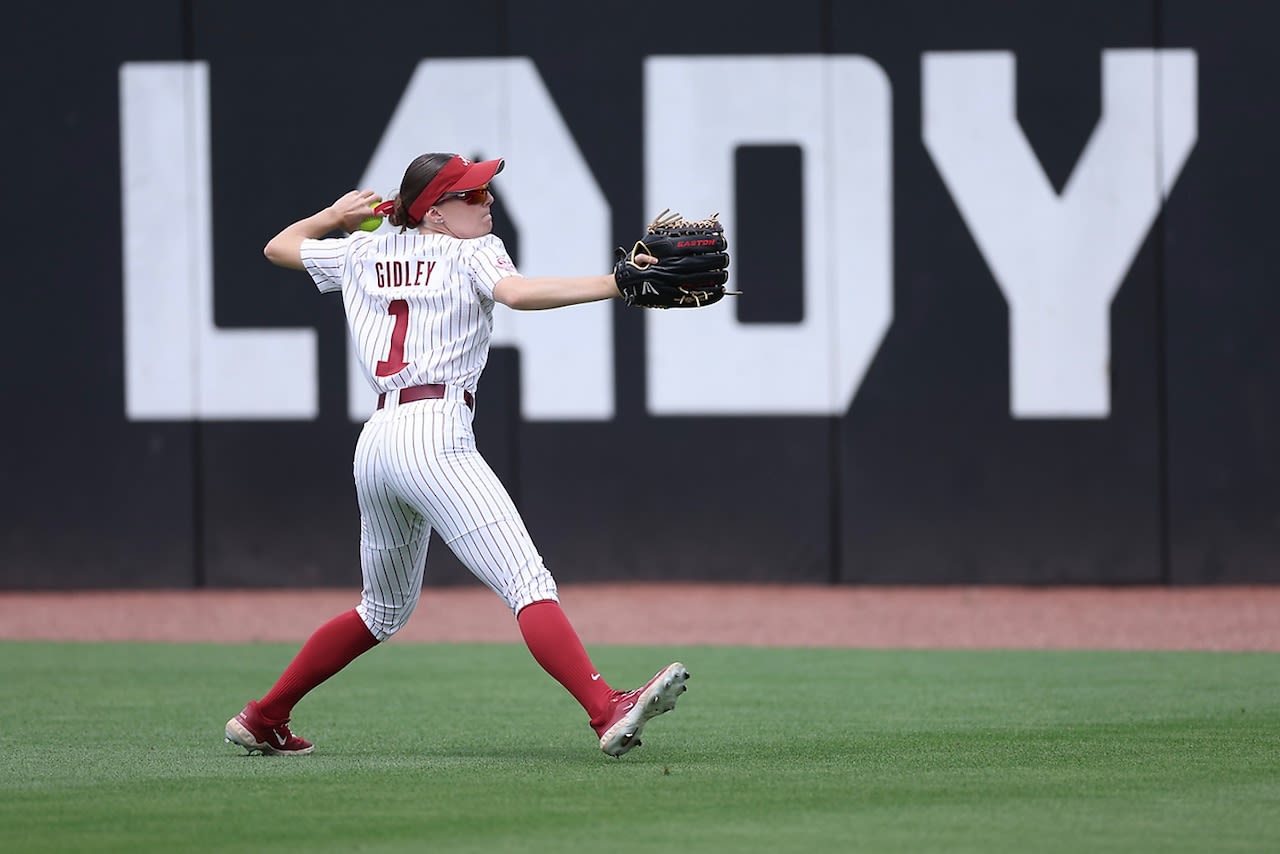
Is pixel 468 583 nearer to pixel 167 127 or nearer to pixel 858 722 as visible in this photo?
pixel 167 127

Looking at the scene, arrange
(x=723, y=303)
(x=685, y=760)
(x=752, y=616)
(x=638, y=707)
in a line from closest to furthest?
(x=638, y=707), (x=685, y=760), (x=752, y=616), (x=723, y=303)

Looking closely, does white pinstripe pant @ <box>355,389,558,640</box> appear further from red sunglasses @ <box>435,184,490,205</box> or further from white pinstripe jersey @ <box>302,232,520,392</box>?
red sunglasses @ <box>435,184,490,205</box>

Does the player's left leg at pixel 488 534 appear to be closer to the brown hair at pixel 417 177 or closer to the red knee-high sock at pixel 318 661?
the red knee-high sock at pixel 318 661

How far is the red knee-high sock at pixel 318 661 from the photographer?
568 cm

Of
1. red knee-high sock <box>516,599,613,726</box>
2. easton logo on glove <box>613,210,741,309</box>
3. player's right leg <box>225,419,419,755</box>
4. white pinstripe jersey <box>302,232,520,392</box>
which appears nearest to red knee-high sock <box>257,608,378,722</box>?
player's right leg <box>225,419,419,755</box>

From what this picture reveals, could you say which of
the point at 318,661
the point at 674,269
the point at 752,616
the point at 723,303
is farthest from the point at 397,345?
the point at 723,303

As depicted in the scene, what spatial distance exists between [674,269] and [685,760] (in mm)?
1464

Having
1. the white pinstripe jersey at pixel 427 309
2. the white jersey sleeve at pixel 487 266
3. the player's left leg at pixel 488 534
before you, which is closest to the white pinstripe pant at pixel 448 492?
the player's left leg at pixel 488 534

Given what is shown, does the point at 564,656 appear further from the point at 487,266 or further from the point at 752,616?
the point at 752,616

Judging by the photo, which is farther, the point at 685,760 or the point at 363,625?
the point at 363,625

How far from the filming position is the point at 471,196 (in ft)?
18.6

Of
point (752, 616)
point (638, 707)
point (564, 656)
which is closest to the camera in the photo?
point (638, 707)

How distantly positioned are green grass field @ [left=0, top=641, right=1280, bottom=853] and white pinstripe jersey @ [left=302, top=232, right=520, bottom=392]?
1159 millimetres

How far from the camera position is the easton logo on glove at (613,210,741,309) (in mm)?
5234
